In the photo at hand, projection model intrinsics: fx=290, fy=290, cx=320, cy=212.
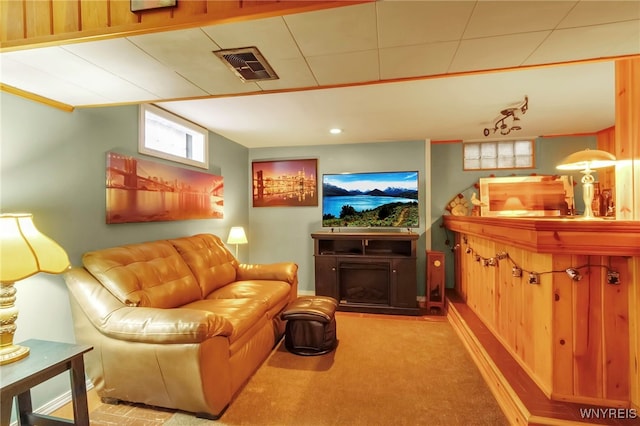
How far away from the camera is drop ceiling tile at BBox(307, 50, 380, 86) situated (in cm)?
149

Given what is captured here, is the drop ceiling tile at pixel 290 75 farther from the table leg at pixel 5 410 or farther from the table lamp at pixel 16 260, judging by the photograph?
the table leg at pixel 5 410

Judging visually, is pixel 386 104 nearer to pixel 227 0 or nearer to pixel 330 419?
pixel 227 0

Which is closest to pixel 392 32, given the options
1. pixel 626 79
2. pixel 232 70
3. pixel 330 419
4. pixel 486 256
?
pixel 232 70

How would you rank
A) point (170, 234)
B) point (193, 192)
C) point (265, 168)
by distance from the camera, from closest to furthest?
point (170, 234)
point (193, 192)
point (265, 168)

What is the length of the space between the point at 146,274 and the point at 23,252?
902 millimetres

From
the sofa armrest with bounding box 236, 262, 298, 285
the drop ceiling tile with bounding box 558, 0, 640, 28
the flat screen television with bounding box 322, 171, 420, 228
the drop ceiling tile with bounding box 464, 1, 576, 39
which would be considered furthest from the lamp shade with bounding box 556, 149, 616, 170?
the sofa armrest with bounding box 236, 262, 298, 285

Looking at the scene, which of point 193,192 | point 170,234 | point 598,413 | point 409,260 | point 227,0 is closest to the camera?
point 227,0

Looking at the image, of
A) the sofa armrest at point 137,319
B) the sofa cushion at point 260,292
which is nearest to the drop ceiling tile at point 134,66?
the sofa armrest at point 137,319

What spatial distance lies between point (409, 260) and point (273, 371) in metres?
2.20

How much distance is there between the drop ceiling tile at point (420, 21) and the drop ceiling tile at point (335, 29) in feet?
0.17

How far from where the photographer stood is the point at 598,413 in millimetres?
1580

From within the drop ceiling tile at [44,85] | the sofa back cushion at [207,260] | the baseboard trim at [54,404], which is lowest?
the baseboard trim at [54,404]

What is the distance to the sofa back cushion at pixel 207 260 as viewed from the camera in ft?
9.39

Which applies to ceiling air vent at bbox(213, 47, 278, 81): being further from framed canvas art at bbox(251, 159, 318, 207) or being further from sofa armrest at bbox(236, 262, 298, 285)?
framed canvas art at bbox(251, 159, 318, 207)
